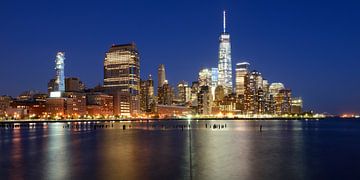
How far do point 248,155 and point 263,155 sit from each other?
1.92m

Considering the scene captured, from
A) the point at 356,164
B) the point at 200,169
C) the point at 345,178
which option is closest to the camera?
the point at 345,178

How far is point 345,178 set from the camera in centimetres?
3853

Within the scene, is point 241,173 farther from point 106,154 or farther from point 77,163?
point 106,154

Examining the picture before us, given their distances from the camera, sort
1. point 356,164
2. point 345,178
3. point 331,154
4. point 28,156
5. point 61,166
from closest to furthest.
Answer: point 345,178 → point 61,166 → point 356,164 → point 28,156 → point 331,154

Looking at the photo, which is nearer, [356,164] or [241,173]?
[241,173]

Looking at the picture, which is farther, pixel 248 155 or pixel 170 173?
pixel 248 155

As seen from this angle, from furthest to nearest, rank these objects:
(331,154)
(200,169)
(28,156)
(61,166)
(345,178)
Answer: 1. (331,154)
2. (28,156)
3. (61,166)
4. (200,169)
5. (345,178)

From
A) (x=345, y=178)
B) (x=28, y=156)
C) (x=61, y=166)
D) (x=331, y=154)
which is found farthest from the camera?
(x=331, y=154)

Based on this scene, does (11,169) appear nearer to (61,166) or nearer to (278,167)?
(61,166)

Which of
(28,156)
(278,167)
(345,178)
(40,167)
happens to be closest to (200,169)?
(278,167)

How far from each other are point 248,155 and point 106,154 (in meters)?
18.5

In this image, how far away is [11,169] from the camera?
41969 millimetres

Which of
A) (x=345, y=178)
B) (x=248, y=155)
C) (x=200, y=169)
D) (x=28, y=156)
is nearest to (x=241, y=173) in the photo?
(x=200, y=169)

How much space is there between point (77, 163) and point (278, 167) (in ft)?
70.7
